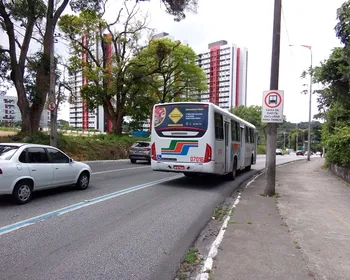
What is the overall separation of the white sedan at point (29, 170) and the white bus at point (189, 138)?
11.3 feet

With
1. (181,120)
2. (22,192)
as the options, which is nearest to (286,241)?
(22,192)

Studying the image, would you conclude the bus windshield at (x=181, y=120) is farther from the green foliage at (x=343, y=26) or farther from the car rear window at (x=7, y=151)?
the green foliage at (x=343, y=26)

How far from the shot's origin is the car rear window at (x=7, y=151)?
7.08 meters

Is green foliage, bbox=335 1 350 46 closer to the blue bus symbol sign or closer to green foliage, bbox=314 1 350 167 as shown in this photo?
green foliage, bbox=314 1 350 167

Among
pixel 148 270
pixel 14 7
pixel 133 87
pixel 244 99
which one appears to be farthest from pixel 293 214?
pixel 244 99

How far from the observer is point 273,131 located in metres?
9.69

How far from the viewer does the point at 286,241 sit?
5230 mm

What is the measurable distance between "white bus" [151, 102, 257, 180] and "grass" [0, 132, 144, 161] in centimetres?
1010

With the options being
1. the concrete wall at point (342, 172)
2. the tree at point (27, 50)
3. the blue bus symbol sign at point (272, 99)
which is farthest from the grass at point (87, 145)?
the concrete wall at point (342, 172)

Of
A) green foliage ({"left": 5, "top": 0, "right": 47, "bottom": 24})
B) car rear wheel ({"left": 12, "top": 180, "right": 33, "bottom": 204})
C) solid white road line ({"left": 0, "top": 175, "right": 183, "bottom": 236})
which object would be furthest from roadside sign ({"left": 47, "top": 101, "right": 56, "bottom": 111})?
car rear wheel ({"left": 12, "top": 180, "right": 33, "bottom": 204})

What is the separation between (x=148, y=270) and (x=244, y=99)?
A: 6968cm

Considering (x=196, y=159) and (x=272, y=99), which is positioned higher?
(x=272, y=99)

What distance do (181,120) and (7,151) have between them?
571cm

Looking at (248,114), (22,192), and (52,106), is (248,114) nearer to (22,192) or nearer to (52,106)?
(52,106)
